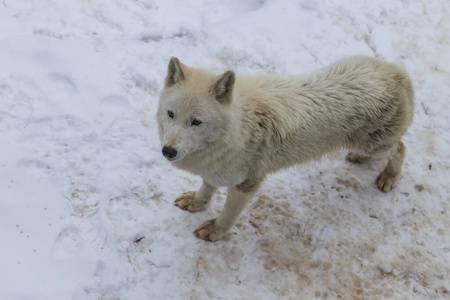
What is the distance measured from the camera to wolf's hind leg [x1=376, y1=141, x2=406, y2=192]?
5.46m

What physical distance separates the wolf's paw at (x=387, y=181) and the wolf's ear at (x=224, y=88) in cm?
301

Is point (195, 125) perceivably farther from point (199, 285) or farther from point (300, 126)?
point (199, 285)

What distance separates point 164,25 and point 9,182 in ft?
11.5

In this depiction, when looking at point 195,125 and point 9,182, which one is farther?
point 9,182

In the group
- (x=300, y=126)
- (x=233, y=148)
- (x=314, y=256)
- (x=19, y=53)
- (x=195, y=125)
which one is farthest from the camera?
(x=19, y=53)

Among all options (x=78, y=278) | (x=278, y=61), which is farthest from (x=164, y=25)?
(x=78, y=278)

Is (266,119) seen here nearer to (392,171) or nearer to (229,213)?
(229,213)

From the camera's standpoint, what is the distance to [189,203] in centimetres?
513

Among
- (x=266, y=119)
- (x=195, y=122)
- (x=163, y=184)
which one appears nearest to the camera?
(x=195, y=122)

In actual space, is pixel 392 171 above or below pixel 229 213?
above

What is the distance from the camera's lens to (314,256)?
501cm

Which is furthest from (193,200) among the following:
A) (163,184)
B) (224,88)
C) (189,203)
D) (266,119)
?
(224,88)

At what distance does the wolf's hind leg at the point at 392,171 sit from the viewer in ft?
17.9

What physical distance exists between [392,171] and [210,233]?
2.73 meters
